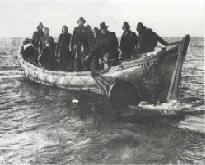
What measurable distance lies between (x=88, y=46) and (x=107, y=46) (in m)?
1.74

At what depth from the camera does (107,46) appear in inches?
424

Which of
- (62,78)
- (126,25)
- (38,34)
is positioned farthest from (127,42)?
(38,34)

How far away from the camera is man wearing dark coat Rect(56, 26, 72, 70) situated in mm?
12698

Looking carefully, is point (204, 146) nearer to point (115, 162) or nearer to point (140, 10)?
Result: point (115, 162)

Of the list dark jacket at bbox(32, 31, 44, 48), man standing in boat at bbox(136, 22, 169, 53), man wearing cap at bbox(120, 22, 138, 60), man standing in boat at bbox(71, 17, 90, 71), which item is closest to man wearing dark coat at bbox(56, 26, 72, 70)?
man standing in boat at bbox(71, 17, 90, 71)

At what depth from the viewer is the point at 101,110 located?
422 inches

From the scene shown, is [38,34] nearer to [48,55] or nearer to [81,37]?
[48,55]

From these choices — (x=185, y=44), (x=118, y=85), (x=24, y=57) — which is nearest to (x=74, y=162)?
(x=118, y=85)

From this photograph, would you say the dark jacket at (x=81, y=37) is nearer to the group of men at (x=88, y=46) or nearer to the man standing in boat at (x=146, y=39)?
the group of men at (x=88, y=46)

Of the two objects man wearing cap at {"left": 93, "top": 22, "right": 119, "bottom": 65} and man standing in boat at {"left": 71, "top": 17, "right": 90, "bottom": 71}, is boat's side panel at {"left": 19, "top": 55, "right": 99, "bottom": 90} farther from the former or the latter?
man wearing cap at {"left": 93, "top": 22, "right": 119, "bottom": 65}

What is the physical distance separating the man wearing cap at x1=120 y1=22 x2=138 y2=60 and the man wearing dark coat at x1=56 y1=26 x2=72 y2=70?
280 centimetres

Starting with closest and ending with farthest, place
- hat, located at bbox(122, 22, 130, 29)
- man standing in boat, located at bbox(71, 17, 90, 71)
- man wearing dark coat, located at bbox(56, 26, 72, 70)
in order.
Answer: hat, located at bbox(122, 22, 130, 29) → man standing in boat, located at bbox(71, 17, 90, 71) → man wearing dark coat, located at bbox(56, 26, 72, 70)

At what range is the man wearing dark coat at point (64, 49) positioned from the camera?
1270 centimetres

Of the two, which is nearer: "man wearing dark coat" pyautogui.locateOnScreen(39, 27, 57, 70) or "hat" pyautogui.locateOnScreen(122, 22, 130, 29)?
"hat" pyautogui.locateOnScreen(122, 22, 130, 29)
